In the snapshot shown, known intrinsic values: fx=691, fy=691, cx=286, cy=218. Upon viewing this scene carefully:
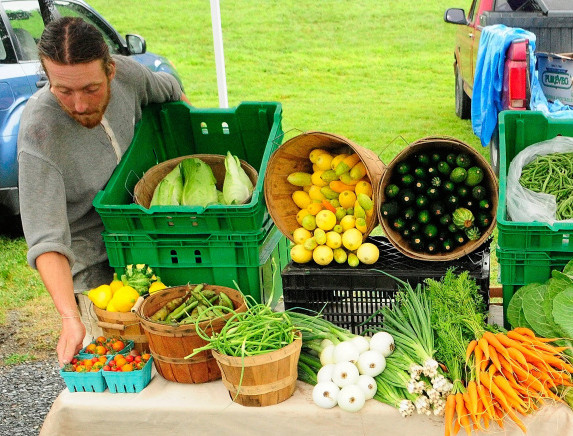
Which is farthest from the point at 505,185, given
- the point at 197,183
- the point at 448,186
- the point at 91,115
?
the point at 91,115

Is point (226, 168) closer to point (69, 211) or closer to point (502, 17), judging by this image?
point (69, 211)

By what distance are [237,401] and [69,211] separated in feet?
3.59

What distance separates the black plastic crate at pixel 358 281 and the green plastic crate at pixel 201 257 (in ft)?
0.53

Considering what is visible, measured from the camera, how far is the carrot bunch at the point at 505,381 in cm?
203

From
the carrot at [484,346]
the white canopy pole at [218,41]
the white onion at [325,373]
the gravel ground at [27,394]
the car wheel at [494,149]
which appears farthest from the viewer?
the white canopy pole at [218,41]

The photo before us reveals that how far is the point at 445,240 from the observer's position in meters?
2.56

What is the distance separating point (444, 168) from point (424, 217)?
0.65 feet

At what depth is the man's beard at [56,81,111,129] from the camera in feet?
8.72

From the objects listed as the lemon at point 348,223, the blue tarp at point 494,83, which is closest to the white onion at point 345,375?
the lemon at point 348,223

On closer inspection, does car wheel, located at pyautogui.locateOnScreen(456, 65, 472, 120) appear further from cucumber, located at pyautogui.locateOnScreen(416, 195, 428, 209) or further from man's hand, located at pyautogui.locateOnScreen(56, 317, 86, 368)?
man's hand, located at pyautogui.locateOnScreen(56, 317, 86, 368)

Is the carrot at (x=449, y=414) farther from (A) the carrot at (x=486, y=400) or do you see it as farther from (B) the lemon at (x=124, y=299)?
(B) the lemon at (x=124, y=299)

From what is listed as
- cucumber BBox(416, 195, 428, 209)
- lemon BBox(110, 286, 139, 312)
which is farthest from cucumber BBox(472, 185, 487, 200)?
lemon BBox(110, 286, 139, 312)

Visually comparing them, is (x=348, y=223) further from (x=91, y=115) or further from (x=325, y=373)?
(x=91, y=115)

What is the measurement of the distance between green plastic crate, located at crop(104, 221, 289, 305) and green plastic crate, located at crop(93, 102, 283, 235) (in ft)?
0.13
